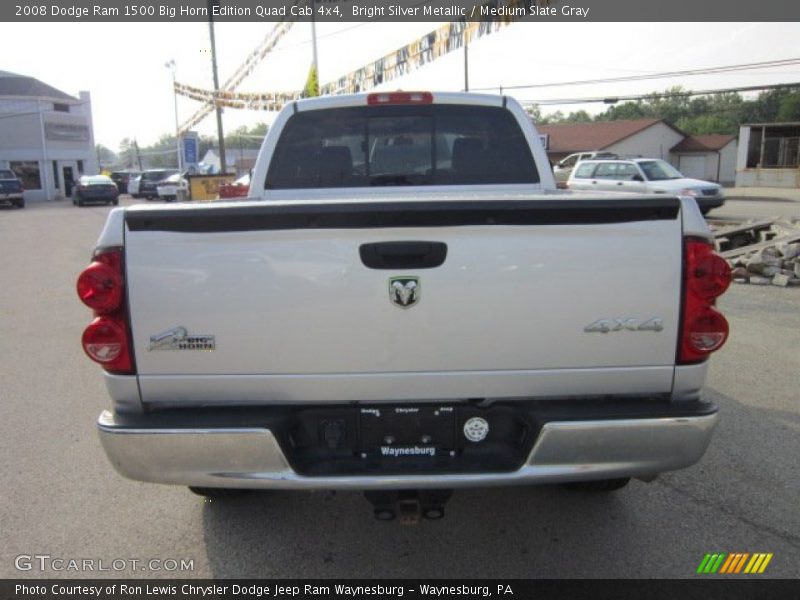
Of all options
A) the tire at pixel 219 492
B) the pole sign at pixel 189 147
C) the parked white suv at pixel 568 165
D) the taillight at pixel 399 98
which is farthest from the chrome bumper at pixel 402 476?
the parked white suv at pixel 568 165

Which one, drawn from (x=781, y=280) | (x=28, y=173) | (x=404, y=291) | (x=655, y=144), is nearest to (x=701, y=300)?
(x=404, y=291)

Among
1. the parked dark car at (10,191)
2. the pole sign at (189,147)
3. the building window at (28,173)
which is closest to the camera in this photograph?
the pole sign at (189,147)

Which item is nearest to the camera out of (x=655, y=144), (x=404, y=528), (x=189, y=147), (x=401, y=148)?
Result: (x=404, y=528)

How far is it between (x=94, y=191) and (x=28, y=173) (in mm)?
15617

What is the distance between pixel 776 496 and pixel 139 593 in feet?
10.7

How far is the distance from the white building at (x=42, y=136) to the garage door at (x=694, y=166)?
46.3 metres

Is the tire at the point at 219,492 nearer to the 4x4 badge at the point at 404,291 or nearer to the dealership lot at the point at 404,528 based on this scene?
the dealership lot at the point at 404,528

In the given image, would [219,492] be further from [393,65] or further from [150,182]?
[150,182]

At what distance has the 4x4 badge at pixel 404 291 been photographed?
8.09 ft

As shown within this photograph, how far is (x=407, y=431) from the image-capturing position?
2.61 m

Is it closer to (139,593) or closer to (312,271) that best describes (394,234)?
(312,271)

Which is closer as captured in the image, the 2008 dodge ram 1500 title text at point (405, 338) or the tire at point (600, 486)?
the 2008 dodge ram 1500 title text at point (405, 338)

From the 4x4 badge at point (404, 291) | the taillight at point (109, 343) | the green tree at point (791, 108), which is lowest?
the taillight at point (109, 343)

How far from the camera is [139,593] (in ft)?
9.50
